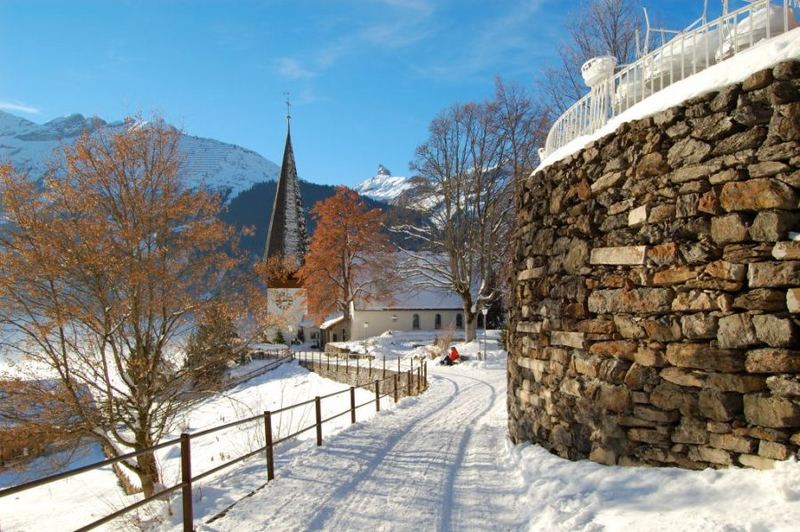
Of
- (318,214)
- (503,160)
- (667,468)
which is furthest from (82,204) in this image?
(318,214)

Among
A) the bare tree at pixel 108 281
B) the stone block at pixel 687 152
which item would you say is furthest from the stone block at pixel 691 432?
the bare tree at pixel 108 281

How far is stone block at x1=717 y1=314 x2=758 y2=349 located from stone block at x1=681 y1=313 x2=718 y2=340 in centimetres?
6

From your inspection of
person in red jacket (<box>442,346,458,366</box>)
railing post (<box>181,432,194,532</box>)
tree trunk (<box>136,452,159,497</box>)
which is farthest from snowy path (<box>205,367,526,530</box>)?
person in red jacket (<box>442,346,458,366</box>)

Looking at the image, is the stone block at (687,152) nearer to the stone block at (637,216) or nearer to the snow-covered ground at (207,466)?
the stone block at (637,216)

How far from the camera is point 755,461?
408 centimetres

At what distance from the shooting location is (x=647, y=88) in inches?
239

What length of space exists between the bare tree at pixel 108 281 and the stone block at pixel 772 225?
9812 mm

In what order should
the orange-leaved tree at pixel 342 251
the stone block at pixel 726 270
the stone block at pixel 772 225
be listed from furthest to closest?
the orange-leaved tree at pixel 342 251 < the stone block at pixel 726 270 < the stone block at pixel 772 225

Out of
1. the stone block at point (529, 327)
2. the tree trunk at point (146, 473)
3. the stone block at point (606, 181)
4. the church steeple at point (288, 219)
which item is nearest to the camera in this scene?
the stone block at point (606, 181)

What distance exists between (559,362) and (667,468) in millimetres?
1819

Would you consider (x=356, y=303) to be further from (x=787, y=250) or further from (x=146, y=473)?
(x=787, y=250)

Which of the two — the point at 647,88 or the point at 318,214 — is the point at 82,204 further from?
the point at 318,214

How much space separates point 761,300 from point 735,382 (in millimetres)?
681

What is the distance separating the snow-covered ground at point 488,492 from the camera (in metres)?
3.81
